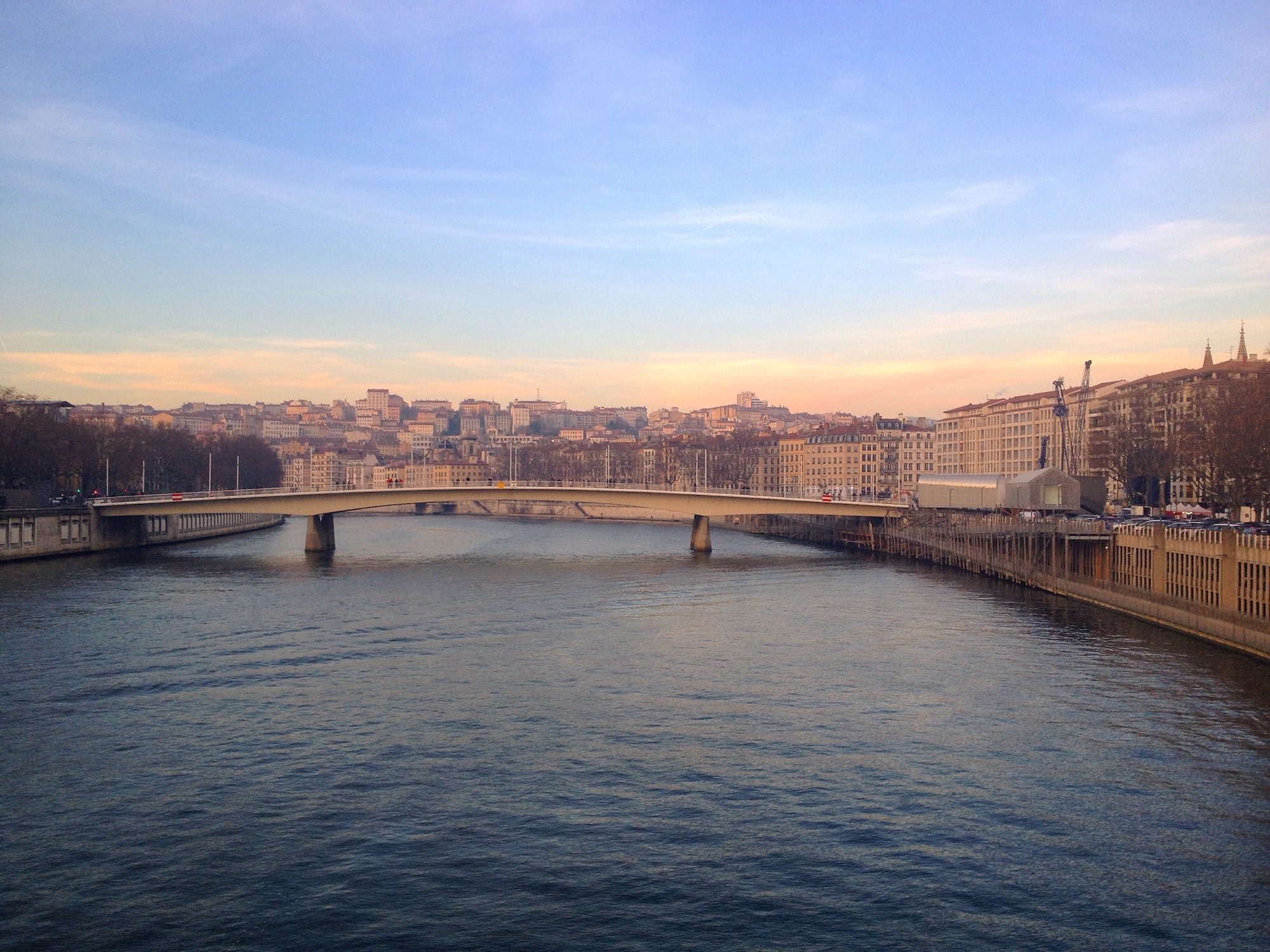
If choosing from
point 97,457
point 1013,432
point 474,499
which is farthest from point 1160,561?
point 1013,432

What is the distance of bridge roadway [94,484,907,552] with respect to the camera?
6756 cm

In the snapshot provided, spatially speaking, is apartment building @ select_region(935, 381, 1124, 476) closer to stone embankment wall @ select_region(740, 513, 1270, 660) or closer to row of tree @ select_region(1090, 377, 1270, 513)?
row of tree @ select_region(1090, 377, 1270, 513)

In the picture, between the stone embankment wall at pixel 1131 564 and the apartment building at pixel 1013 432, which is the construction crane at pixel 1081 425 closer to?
the apartment building at pixel 1013 432

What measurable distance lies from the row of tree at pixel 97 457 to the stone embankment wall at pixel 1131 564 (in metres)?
55.5

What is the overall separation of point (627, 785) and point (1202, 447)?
148 ft

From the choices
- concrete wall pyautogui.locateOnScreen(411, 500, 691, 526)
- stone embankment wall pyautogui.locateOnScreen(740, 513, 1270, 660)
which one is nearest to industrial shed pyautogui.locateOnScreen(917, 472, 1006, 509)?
stone embankment wall pyautogui.locateOnScreen(740, 513, 1270, 660)

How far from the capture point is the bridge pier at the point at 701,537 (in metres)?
74.2

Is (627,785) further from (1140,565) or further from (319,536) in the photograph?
(319,536)

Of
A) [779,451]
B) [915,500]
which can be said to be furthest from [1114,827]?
[779,451]

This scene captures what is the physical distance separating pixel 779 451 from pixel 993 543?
9963 centimetres

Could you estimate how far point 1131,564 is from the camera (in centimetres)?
4322

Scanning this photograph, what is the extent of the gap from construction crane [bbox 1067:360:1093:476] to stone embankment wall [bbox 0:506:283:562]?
75.2 meters

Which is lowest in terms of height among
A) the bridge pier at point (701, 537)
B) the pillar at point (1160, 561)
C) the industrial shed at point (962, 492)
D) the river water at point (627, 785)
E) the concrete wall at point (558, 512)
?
the concrete wall at point (558, 512)

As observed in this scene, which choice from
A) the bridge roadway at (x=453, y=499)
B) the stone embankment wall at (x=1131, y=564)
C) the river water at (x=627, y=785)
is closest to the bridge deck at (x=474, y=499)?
the bridge roadway at (x=453, y=499)
